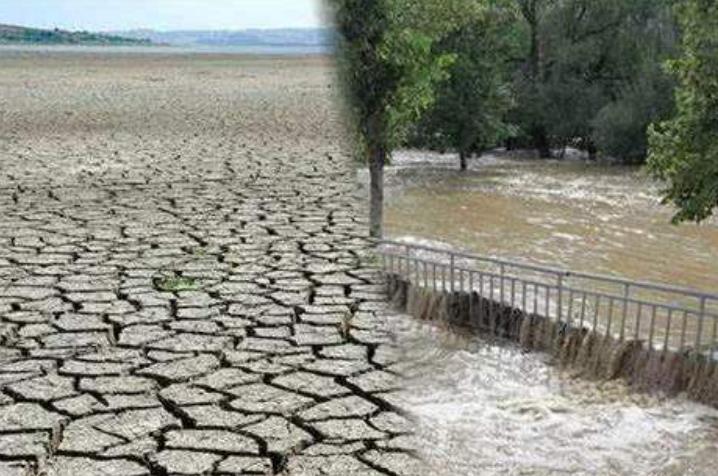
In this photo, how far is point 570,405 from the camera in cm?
838

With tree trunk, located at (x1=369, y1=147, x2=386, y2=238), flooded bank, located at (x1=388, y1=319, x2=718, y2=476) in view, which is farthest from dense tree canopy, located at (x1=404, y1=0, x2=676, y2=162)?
flooded bank, located at (x1=388, y1=319, x2=718, y2=476)

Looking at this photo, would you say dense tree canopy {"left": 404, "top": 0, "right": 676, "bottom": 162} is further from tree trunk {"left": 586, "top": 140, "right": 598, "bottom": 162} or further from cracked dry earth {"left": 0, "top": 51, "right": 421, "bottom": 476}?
cracked dry earth {"left": 0, "top": 51, "right": 421, "bottom": 476}

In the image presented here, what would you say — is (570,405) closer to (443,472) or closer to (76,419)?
(443,472)

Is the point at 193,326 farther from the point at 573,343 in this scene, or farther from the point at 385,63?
the point at 385,63

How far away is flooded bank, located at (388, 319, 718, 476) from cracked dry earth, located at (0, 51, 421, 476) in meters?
0.66

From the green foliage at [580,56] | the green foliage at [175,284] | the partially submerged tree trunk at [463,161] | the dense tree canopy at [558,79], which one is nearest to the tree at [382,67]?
the green foliage at [175,284]

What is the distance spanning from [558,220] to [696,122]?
25.8ft

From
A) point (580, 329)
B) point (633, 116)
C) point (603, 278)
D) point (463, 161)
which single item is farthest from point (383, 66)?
point (633, 116)

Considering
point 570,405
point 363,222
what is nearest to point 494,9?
point 363,222

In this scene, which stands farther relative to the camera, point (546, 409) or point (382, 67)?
point (382, 67)

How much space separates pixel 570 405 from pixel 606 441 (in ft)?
2.47

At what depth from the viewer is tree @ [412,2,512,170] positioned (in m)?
29.1

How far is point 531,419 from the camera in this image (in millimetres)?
7820

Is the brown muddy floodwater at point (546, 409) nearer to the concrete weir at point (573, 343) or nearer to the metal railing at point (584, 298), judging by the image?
the concrete weir at point (573, 343)
